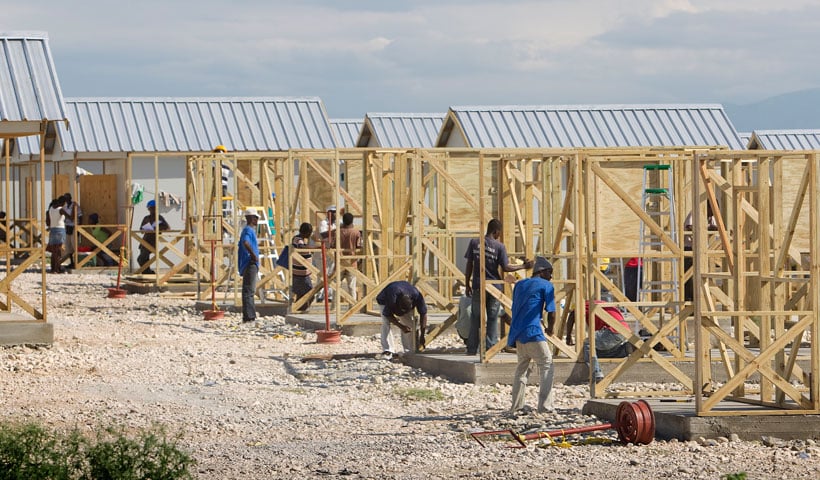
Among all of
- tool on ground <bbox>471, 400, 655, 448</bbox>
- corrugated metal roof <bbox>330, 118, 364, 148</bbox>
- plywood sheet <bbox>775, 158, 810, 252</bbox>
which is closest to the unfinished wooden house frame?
tool on ground <bbox>471, 400, 655, 448</bbox>

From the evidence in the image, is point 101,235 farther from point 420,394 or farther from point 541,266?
point 541,266

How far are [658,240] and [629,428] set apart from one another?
6880mm

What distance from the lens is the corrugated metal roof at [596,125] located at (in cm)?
3209

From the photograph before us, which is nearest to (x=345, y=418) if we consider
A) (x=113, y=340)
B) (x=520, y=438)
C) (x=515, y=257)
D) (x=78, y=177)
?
(x=520, y=438)

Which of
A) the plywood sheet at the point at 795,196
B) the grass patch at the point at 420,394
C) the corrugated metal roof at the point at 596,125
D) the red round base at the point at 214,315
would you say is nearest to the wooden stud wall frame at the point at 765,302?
the grass patch at the point at 420,394

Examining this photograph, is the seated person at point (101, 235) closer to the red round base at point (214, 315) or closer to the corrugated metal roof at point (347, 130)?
the red round base at point (214, 315)

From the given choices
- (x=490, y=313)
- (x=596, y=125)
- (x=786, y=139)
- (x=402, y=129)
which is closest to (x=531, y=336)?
(x=490, y=313)

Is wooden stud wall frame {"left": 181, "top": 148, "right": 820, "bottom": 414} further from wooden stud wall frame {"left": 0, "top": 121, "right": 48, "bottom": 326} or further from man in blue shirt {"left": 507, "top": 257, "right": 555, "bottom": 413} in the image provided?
wooden stud wall frame {"left": 0, "top": 121, "right": 48, "bottom": 326}

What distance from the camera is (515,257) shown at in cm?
1603

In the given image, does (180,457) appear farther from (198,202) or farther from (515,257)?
(198,202)

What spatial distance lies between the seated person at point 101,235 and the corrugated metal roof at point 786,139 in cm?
1688

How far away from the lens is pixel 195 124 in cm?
3431

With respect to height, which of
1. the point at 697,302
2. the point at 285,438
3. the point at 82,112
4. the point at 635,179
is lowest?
the point at 285,438

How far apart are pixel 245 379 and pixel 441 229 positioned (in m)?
4.91
